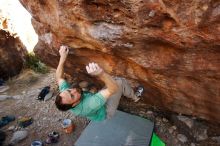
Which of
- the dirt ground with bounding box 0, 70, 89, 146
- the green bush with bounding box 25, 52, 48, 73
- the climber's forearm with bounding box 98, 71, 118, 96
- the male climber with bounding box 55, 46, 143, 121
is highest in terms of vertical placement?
the climber's forearm with bounding box 98, 71, 118, 96

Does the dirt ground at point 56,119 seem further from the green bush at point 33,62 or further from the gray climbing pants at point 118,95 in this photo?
the gray climbing pants at point 118,95

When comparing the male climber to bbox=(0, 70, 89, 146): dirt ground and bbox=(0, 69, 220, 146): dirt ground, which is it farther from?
bbox=(0, 70, 89, 146): dirt ground

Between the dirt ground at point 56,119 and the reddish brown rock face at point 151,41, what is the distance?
1.30 feet

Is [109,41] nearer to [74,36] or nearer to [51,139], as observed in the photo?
[74,36]

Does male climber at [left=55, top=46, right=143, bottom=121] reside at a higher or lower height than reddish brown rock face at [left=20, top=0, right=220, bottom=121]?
lower

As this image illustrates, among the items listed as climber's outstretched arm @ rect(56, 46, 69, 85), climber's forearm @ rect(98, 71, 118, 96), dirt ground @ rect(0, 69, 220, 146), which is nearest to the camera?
climber's forearm @ rect(98, 71, 118, 96)

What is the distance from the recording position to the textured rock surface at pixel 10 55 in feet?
28.8

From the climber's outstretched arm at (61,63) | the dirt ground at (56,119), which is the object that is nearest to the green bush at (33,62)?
the dirt ground at (56,119)

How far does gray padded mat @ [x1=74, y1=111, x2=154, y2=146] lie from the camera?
5.05 m

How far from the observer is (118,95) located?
4227 millimetres

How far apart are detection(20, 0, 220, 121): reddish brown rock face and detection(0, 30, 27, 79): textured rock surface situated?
3.98m

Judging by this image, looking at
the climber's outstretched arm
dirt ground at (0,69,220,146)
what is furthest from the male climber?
dirt ground at (0,69,220,146)

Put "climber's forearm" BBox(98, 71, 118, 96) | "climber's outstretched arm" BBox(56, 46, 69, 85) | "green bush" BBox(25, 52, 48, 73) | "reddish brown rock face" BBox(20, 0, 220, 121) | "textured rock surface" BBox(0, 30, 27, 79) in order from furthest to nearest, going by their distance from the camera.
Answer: "green bush" BBox(25, 52, 48, 73)
"textured rock surface" BBox(0, 30, 27, 79)
"climber's outstretched arm" BBox(56, 46, 69, 85)
"climber's forearm" BBox(98, 71, 118, 96)
"reddish brown rock face" BBox(20, 0, 220, 121)

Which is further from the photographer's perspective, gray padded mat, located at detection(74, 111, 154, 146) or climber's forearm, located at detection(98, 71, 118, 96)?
gray padded mat, located at detection(74, 111, 154, 146)
